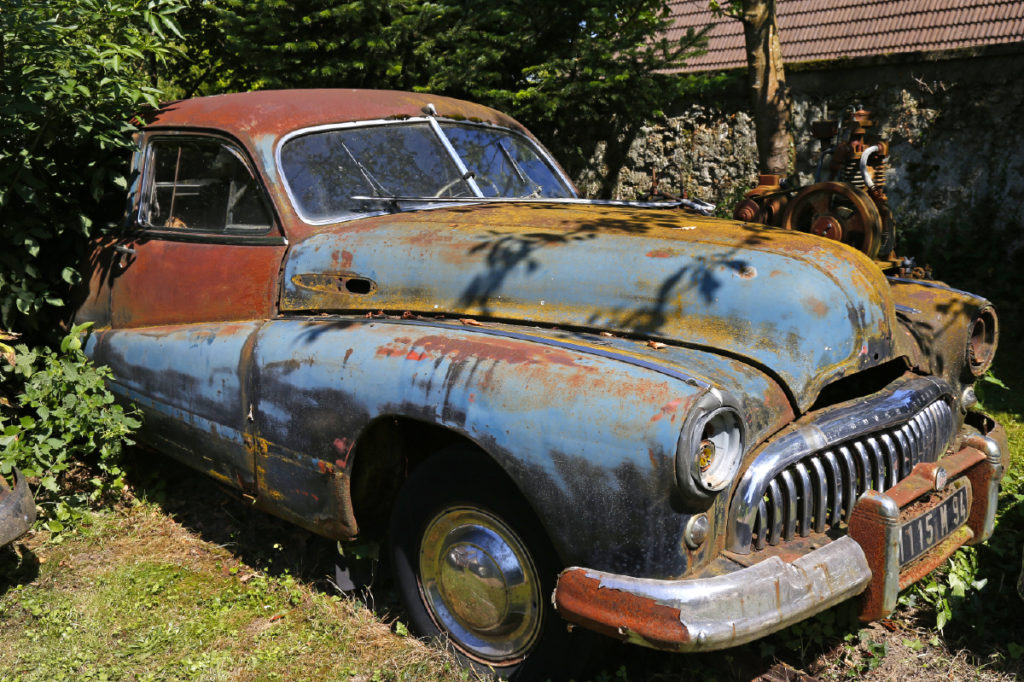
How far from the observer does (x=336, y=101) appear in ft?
12.7

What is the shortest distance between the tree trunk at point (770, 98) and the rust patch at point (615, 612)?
16.5 ft

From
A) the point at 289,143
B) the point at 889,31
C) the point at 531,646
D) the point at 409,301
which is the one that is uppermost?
the point at 889,31

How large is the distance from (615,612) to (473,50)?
19.2 ft

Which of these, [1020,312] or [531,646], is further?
[1020,312]

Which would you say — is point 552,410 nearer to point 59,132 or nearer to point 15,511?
point 15,511

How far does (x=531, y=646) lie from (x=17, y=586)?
6.62 ft

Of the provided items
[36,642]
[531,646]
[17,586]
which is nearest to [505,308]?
[531,646]

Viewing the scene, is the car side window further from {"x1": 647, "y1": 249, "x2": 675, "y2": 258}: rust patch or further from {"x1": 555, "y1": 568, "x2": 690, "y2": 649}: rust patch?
{"x1": 555, "y1": 568, "x2": 690, "y2": 649}: rust patch

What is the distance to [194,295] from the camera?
142 inches

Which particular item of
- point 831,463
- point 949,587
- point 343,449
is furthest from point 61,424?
point 949,587

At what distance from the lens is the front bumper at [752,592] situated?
216cm

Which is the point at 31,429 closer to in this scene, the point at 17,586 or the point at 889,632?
the point at 17,586

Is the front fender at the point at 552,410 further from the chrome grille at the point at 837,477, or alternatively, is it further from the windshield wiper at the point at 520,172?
the windshield wiper at the point at 520,172

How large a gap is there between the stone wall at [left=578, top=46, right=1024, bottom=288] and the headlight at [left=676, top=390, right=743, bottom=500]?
5137 mm
